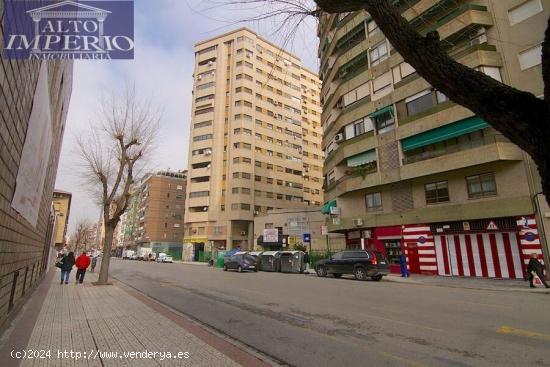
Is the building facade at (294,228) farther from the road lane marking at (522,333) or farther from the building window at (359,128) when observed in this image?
the road lane marking at (522,333)

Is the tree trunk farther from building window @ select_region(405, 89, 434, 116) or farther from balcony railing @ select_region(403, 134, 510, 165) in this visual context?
building window @ select_region(405, 89, 434, 116)

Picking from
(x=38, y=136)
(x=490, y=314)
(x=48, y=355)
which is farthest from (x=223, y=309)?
(x=490, y=314)

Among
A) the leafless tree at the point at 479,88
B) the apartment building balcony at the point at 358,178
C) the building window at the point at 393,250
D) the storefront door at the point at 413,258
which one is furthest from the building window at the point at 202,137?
the leafless tree at the point at 479,88

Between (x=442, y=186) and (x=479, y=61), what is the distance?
26.1 ft

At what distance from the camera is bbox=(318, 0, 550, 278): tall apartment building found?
18.4 m

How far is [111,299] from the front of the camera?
10812mm

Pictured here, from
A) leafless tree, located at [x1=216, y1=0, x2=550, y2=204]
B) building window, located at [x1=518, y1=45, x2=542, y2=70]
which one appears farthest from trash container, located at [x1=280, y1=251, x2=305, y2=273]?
leafless tree, located at [x1=216, y1=0, x2=550, y2=204]

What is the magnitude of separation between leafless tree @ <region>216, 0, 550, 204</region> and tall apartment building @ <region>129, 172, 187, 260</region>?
250ft

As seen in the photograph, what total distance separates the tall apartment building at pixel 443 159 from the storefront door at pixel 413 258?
69 millimetres

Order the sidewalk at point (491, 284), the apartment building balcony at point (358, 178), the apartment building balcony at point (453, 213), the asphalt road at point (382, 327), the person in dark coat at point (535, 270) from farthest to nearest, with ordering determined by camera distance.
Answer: the apartment building balcony at point (358, 178) → the apartment building balcony at point (453, 213) → the person in dark coat at point (535, 270) → the sidewalk at point (491, 284) → the asphalt road at point (382, 327)

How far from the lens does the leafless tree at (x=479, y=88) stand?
2439 mm

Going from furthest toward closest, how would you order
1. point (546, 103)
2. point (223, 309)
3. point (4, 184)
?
point (223, 309), point (4, 184), point (546, 103)

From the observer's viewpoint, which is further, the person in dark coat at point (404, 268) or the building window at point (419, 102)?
the building window at point (419, 102)

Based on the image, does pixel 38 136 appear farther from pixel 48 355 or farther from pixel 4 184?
pixel 48 355
